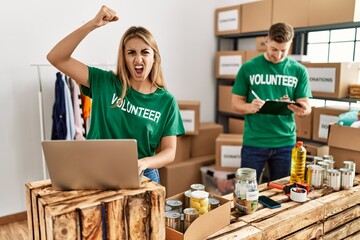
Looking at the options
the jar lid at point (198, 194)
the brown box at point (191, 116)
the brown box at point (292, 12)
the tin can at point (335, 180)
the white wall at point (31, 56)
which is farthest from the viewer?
the brown box at point (191, 116)

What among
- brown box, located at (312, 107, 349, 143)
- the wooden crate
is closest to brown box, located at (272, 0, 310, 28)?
brown box, located at (312, 107, 349, 143)

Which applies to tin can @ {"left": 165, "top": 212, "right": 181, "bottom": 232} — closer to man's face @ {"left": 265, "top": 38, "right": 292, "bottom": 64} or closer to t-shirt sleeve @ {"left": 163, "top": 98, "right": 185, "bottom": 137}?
t-shirt sleeve @ {"left": 163, "top": 98, "right": 185, "bottom": 137}

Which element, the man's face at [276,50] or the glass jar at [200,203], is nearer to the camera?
the glass jar at [200,203]

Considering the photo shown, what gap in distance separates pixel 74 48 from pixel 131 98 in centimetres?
31

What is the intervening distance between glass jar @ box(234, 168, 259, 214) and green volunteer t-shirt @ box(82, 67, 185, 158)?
14.2 inches

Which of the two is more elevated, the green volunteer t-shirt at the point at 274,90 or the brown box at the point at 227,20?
the brown box at the point at 227,20

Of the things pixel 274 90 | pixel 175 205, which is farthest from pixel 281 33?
pixel 175 205

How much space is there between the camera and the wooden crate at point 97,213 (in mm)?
880

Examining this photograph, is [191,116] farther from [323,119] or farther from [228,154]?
[323,119]

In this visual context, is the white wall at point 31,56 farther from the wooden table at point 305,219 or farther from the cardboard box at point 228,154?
the wooden table at point 305,219

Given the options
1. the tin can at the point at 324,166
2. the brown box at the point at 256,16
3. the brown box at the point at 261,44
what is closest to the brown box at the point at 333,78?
the brown box at the point at 261,44

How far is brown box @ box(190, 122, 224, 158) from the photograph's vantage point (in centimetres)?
348

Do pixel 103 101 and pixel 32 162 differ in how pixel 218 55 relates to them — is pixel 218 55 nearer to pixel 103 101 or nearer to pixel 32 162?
pixel 32 162

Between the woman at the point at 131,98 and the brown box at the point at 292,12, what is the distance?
188cm
